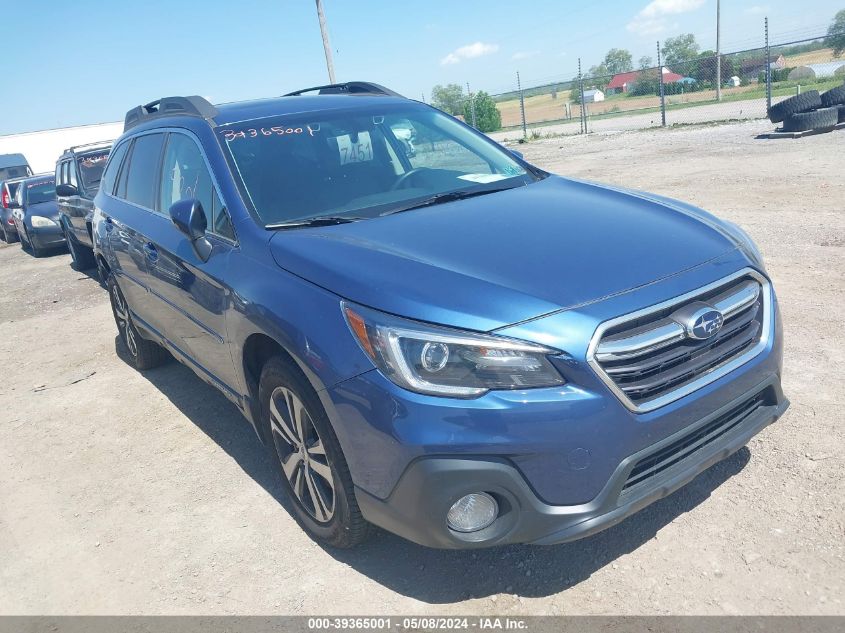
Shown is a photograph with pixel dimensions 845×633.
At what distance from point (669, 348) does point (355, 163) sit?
2.01m

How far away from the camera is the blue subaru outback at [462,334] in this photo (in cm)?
231

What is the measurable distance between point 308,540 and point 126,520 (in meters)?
1.07

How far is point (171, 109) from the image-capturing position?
4.46 meters

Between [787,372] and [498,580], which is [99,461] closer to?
[498,580]

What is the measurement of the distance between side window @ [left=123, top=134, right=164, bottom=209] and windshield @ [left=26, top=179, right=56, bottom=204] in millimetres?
10751

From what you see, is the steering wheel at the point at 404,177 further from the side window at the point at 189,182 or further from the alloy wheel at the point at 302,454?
the alloy wheel at the point at 302,454

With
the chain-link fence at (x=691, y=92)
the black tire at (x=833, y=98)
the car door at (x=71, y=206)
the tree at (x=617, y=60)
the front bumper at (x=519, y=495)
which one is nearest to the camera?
the front bumper at (x=519, y=495)

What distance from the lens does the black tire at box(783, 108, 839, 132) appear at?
14.2 meters

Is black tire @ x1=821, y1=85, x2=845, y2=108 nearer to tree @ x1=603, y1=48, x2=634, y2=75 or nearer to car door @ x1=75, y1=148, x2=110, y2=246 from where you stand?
car door @ x1=75, y1=148, x2=110, y2=246

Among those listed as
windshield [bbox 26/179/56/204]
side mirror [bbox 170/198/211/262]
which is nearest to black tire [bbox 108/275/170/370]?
side mirror [bbox 170/198/211/262]

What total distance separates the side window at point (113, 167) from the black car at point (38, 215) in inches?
350

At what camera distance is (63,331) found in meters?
7.68

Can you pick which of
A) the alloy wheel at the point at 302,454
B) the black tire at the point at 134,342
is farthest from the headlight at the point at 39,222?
the alloy wheel at the point at 302,454
